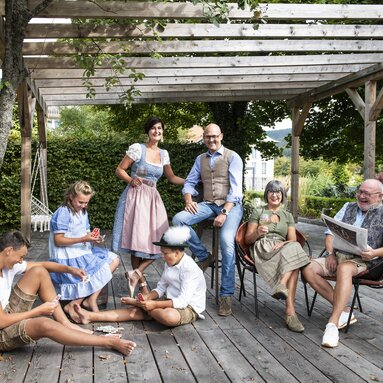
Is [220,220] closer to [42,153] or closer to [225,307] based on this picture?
[225,307]

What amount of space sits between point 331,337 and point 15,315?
2.00 meters

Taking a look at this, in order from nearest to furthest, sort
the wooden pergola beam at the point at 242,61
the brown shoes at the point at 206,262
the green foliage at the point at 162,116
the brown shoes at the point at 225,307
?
the brown shoes at the point at 225,307
the brown shoes at the point at 206,262
the wooden pergola beam at the point at 242,61
the green foliage at the point at 162,116

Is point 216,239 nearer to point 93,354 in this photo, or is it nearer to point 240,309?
point 240,309

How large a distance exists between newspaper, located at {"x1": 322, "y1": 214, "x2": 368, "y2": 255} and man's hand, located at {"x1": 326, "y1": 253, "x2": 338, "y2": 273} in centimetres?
9

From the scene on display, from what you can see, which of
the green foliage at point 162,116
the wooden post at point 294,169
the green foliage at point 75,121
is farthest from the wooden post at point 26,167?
the green foliage at point 75,121

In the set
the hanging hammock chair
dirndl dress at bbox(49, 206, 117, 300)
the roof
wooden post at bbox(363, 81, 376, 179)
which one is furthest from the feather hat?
the hanging hammock chair

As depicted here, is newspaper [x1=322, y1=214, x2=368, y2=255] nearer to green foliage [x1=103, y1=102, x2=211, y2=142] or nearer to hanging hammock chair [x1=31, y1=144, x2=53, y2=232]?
hanging hammock chair [x1=31, y1=144, x2=53, y2=232]

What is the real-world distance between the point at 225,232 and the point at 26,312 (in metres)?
1.85

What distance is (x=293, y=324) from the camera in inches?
157

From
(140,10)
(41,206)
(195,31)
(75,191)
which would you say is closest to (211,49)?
(195,31)

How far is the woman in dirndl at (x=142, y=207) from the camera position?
496 cm

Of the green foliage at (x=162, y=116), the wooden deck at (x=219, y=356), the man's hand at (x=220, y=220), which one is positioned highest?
the green foliage at (x=162, y=116)

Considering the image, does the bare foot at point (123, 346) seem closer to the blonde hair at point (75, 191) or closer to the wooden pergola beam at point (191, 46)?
the blonde hair at point (75, 191)

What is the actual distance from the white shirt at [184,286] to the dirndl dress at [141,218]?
81 centimetres
